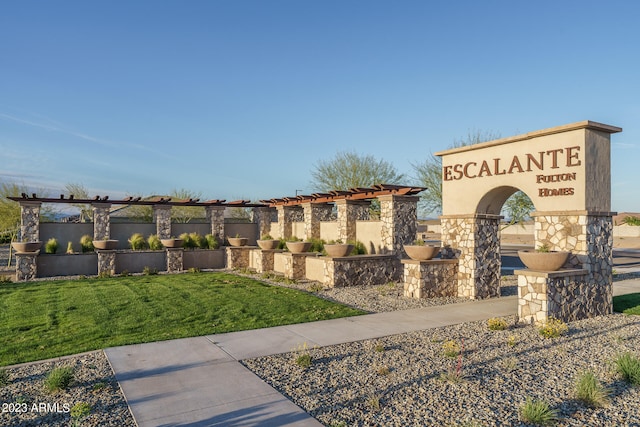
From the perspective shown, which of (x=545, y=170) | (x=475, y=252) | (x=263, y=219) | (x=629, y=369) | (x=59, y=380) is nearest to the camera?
(x=59, y=380)

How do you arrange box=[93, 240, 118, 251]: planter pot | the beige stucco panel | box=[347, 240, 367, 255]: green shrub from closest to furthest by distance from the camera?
the beige stucco panel
box=[347, 240, 367, 255]: green shrub
box=[93, 240, 118, 251]: planter pot

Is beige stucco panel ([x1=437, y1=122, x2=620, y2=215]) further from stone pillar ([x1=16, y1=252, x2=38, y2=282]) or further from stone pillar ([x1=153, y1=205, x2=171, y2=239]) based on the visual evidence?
stone pillar ([x1=16, y1=252, x2=38, y2=282])

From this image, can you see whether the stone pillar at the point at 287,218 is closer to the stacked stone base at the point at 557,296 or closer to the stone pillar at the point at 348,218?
the stone pillar at the point at 348,218

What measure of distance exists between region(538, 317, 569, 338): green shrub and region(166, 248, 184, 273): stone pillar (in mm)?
17054

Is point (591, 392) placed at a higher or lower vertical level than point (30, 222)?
lower

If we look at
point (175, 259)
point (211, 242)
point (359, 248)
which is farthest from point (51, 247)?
point (359, 248)

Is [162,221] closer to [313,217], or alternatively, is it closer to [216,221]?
[216,221]

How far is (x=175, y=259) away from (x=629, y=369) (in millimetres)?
19333

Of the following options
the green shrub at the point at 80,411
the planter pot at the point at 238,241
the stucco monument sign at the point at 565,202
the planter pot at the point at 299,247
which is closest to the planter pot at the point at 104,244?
the planter pot at the point at 238,241

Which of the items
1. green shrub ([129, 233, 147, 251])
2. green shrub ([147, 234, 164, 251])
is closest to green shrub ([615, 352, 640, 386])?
green shrub ([147, 234, 164, 251])

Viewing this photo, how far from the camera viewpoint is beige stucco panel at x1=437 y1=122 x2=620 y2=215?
10.8m

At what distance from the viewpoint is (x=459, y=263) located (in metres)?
14.3

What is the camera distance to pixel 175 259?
22.1m

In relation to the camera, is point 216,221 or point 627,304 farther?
point 216,221
